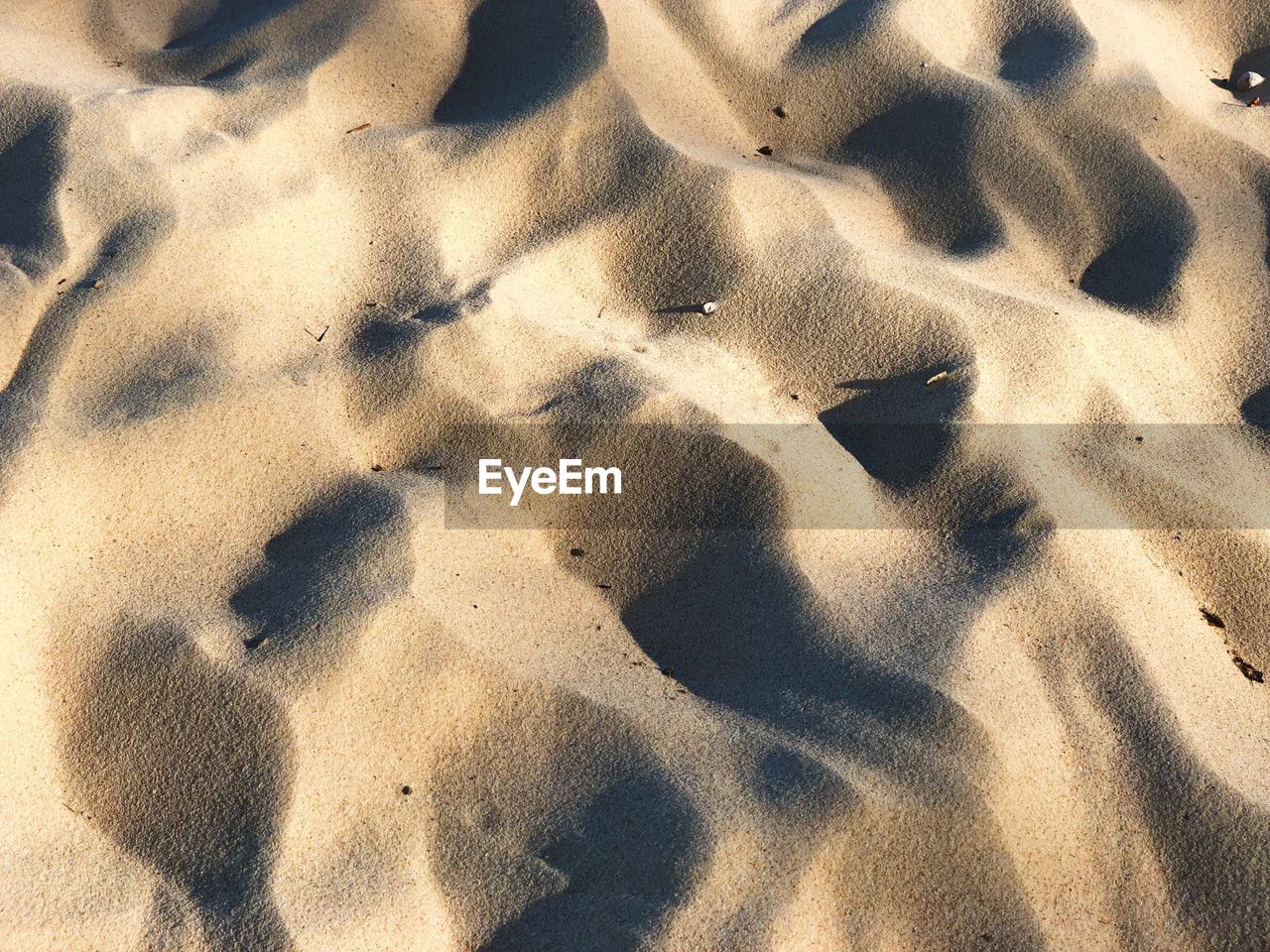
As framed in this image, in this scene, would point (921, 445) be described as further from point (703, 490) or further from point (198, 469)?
point (198, 469)

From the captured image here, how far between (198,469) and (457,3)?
1207mm

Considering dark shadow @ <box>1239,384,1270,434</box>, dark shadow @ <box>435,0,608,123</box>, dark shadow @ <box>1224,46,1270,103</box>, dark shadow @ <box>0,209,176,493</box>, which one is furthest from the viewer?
dark shadow @ <box>1224,46,1270,103</box>

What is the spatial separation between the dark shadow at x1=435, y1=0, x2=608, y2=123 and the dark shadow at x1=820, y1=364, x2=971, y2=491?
33.9 inches

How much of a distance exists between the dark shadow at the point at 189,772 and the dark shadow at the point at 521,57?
1202 mm

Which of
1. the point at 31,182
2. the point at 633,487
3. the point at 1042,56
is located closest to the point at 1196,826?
the point at 633,487

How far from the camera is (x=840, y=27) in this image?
2.43 meters

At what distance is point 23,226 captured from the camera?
2020 millimetres

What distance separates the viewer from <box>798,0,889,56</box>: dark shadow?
7.89ft

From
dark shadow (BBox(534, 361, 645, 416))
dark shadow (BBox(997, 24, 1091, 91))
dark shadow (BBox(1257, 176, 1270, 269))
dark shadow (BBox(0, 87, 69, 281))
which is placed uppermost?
dark shadow (BBox(997, 24, 1091, 91))

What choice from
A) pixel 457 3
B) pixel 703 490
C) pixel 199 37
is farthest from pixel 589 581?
pixel 199 37

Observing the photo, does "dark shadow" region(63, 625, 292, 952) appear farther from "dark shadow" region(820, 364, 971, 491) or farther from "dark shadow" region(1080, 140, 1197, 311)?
"dark shadow" region(1080, 140, 1197, 311)

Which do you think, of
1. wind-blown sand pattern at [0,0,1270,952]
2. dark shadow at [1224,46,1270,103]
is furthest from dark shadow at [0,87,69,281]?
dark shadow at [1224,46,1270,103]

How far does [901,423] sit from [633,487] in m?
0.45

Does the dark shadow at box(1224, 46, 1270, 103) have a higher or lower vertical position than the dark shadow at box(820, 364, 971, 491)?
higher
